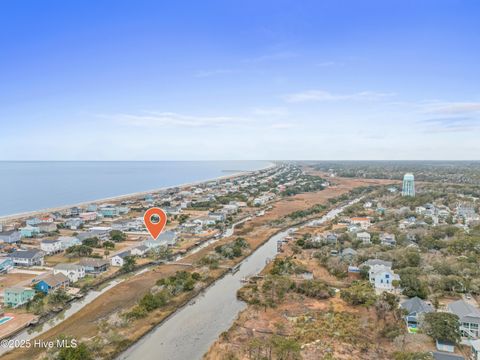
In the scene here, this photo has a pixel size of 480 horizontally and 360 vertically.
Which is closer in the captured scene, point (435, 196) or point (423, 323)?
point (423, 323)

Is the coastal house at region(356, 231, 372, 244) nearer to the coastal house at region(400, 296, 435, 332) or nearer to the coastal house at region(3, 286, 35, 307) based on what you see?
the coastal house at region(400, 296, 435, 332)

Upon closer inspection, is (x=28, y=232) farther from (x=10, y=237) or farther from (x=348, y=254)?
(x=348, y=254)

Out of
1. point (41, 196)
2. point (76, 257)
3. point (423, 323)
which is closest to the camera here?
point (423, 323)

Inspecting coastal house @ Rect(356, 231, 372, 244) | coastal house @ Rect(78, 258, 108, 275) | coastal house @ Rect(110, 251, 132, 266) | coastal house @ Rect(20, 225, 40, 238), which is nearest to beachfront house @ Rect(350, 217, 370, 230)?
coastal house @ Rect(356, 231, 372, 244)

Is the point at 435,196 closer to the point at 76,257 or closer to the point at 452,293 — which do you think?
the point at 452,293

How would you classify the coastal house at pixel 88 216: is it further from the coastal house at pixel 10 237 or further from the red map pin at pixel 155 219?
the red map pin at pixel 155 219

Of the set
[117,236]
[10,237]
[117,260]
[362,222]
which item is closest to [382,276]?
[362,222]

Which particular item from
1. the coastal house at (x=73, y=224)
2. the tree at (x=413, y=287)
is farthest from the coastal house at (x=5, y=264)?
the tree at (x=413, y=287)

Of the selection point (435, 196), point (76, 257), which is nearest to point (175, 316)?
point (76, 257)
